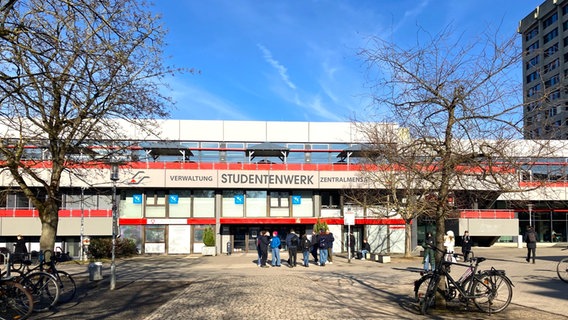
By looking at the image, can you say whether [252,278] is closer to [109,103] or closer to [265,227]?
[109,103]

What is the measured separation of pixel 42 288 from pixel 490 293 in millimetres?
9403

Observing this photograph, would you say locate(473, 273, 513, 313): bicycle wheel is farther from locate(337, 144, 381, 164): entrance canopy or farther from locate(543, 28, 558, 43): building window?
locate(543, 28, 558, 43): building window

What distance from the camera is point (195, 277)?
16.9m

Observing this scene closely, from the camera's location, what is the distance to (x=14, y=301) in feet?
30.2

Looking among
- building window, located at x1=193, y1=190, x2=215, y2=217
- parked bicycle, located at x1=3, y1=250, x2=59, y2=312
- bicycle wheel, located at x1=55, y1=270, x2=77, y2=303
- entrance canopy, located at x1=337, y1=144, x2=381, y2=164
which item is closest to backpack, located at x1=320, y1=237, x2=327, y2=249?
entrance canopy, located at x1=337, y1=144, x2=381, y2=164

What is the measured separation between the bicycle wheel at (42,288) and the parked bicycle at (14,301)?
1.17m

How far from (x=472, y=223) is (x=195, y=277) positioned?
2542 cm

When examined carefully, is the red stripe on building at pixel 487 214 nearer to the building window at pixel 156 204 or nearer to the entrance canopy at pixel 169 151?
the entrance canopy at pixel 169 151

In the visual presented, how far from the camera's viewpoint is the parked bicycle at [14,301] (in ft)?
29.9

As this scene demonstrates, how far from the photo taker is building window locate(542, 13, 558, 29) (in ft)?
280

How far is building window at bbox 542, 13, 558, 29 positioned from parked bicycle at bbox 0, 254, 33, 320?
3767 inches

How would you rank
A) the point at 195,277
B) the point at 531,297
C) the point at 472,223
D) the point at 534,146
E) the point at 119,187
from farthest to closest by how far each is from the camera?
the point at 472,223 → the point at 119,187 → the point at 195,277 → the point at 531,297 → the point at 534,146

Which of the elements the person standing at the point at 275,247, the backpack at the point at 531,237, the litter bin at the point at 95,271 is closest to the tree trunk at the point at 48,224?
the litter bin at the point at 95,271

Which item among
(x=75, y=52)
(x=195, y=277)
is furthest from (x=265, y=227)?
(x=75, y=52)
